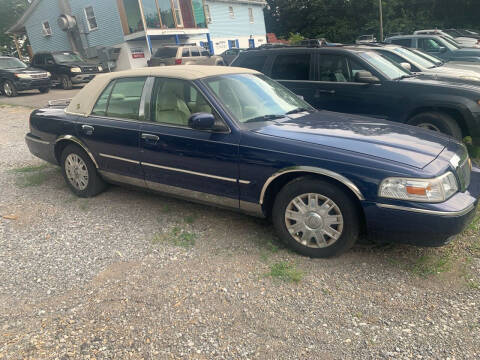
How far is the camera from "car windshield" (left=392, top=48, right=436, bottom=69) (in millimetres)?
7527

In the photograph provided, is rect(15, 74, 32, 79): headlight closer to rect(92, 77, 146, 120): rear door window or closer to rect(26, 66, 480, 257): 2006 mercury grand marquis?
rect(26, 66, 480, 257): 2006 mercury grand marquis

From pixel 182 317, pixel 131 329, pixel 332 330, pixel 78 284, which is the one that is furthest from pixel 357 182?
pixel 78 284

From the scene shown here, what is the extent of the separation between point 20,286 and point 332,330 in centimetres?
250

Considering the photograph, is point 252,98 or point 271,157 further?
point 252,98

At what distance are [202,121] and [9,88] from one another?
16.2 meters

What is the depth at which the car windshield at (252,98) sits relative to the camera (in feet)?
12.3

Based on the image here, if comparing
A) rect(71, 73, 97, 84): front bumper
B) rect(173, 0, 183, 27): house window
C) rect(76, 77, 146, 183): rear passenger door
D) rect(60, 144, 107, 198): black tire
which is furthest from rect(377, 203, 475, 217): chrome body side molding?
rect(173, 0, 183, 27): house window

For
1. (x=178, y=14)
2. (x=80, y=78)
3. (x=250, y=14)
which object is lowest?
(x=80, y=78)

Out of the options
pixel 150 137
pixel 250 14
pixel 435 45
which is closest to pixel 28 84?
pixel 150 137

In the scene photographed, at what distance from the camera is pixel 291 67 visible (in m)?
6.73

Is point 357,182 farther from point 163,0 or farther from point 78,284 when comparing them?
point 163,0

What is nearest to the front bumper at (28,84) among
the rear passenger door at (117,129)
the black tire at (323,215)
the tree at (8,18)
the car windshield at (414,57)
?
the rear passenger door at (117,129)

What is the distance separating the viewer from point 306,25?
4347 cm

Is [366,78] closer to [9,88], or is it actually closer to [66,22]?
[9,88]
